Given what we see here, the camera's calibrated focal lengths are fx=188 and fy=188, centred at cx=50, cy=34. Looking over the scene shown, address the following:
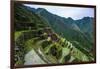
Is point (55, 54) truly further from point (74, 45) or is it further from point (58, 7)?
point (58, 7)

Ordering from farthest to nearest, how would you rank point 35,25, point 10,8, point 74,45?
point 74,45 < point 35,25 < point 10,8

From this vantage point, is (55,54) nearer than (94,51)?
Yes

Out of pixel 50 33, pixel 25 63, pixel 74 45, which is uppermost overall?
pixel 50 33

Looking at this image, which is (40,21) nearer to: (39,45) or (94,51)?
(39,45)

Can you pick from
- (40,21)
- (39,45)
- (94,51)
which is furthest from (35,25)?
(94,51)

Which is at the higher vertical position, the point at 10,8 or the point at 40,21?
the point at 10,8

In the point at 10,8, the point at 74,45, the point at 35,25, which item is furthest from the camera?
the point at 74,45

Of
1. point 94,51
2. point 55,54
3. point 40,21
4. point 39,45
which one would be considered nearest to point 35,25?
point 40,21
